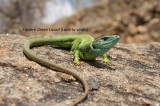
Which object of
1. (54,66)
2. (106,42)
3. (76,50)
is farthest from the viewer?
(76,50)

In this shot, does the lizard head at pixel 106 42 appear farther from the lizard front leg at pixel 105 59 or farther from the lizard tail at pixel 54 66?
the lizard tail at pixel 54 66

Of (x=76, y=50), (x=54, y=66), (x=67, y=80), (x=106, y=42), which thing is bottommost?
(x=67, y=80)

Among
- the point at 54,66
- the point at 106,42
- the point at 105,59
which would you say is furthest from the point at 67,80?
the point at 105,59

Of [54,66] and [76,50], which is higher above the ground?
[76,50]

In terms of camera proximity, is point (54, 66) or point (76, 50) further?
point (76, 50)

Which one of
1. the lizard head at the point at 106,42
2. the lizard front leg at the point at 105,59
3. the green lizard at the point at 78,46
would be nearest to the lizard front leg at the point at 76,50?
the green lizard at the point at 78,46

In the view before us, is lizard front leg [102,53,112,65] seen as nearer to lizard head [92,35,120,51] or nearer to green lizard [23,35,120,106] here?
green lizard [23,35,120,106]

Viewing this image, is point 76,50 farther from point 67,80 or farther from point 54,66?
point 67,80
